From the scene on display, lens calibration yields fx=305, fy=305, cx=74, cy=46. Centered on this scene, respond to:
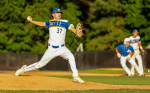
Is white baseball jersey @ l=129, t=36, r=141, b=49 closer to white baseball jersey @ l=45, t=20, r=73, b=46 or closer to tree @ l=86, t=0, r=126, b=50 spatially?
white baseball jersey @ l=45, t=20, r=73, b=46

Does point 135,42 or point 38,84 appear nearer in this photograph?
point 38,84

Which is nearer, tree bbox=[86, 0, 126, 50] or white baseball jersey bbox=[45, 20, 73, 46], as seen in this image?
white baseball jersey bbox=[45, 20, 73, 46]

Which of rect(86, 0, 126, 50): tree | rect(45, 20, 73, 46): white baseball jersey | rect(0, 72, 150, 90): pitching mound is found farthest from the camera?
rect(86, 0, 126, 50): tree

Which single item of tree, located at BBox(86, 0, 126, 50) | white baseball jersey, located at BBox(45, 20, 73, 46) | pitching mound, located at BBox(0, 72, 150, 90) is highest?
tree, located at BBox(86, 0, 126, 50)

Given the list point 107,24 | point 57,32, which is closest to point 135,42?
point 57,32

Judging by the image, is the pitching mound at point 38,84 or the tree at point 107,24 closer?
the pitching mound at point 38,84

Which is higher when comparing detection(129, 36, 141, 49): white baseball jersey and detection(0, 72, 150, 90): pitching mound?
detection(129, 36, 141, 49): white baseball jersey

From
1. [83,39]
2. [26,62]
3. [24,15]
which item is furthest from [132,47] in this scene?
[83,39]

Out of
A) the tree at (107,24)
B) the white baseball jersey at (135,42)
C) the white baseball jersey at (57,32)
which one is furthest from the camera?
the tree at (107,24)

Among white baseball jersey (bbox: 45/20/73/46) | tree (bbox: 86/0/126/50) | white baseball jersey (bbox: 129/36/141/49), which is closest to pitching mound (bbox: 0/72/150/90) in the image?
white baseball jersey (bbox: 45/20/73/46)

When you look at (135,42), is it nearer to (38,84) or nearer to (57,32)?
(57,32)

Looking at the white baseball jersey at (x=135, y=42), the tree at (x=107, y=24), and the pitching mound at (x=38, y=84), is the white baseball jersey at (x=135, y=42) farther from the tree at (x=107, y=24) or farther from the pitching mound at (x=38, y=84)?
the tree at (x=107, y=24)

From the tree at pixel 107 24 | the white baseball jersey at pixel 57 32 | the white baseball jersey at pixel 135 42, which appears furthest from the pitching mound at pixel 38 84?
the tree at pixel 107 24

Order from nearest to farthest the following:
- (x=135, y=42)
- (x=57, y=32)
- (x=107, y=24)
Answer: (x=57, y=32)
(x=135, y=42)
(x=107, y=24)
